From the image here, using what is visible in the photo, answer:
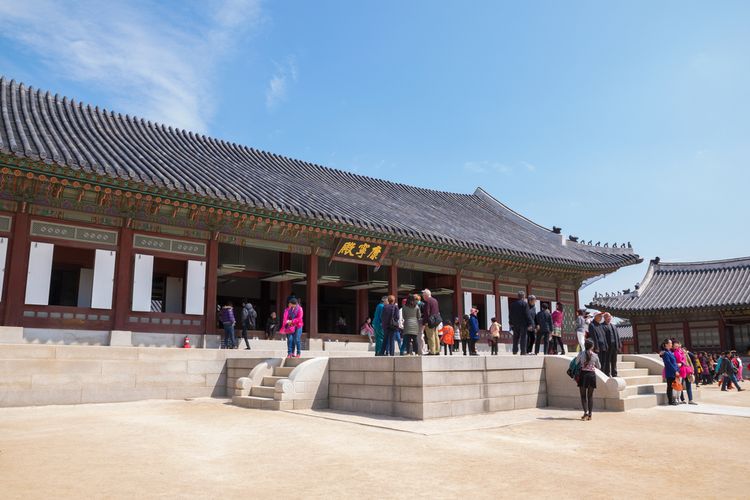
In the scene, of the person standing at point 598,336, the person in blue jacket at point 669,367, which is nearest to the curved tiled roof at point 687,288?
the person in blue jacket at point 669,367

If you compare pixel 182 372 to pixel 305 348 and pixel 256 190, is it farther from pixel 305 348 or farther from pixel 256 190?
pixel 256 190

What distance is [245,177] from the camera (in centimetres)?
1842

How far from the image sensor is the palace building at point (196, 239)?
1338cm

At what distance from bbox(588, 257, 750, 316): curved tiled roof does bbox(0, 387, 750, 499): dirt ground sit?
25.3m

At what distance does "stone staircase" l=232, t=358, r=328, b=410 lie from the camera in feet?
35.9

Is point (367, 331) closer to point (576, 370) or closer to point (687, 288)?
point (576, 370)

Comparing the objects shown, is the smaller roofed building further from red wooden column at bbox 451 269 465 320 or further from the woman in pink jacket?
the woman in pink jacket

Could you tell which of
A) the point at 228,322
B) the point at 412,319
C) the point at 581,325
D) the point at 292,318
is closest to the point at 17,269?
the point at 228,322

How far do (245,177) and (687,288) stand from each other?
2967cm

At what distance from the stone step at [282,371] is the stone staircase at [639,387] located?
7167 mm

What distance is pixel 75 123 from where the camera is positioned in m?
17.1

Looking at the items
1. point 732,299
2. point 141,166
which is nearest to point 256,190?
point 141,166

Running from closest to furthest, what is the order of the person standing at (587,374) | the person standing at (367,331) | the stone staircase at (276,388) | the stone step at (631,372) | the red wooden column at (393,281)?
1. the person standing at (587,374)
2. the stone staircase at (276,388)
3. the stone step at (631,372)
4. the person standing at (367,331)
5. the red wooden column at (393,281)

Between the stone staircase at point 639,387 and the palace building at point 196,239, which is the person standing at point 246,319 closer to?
the palace building at point 196,239
